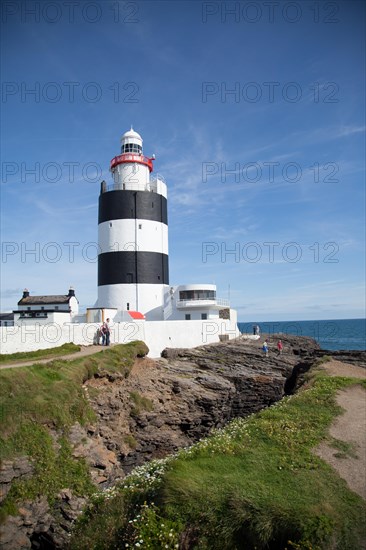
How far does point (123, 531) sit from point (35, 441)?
517cm

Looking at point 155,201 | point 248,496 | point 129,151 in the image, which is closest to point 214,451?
point 248,496

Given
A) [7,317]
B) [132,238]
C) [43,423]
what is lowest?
[43,423]

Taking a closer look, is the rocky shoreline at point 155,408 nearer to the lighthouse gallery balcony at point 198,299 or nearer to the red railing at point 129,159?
the lighthouse gallery balcony at point 198,299

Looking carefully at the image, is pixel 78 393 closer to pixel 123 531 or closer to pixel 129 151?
pixel 123 531

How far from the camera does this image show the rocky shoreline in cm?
1154

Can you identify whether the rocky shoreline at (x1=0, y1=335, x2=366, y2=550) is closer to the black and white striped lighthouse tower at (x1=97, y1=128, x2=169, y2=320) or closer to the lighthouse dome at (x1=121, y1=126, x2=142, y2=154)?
the black and white striped lighthouse tower at (x1=97, y1=128, x2=169, y2=320)

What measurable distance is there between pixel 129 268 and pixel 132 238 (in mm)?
2577

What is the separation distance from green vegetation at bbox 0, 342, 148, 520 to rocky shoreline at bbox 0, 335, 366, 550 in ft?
1.02

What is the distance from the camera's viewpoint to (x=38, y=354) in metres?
22.0

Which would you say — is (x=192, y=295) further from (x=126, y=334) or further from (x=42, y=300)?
A: (x=42, y=300)

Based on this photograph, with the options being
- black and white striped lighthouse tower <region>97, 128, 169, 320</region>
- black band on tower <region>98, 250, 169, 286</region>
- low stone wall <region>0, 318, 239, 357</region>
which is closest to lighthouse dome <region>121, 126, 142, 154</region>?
black and white striped lighthouse tower <region>97, 128, 169, 320</region>

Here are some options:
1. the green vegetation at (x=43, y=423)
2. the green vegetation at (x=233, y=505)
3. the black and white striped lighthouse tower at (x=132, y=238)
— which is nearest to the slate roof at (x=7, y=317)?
the black and white striped lighthouse tower at (x=132, y=238)

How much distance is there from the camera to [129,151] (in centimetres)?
3719

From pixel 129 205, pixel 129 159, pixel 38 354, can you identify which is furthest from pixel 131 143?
pixel 38 354
